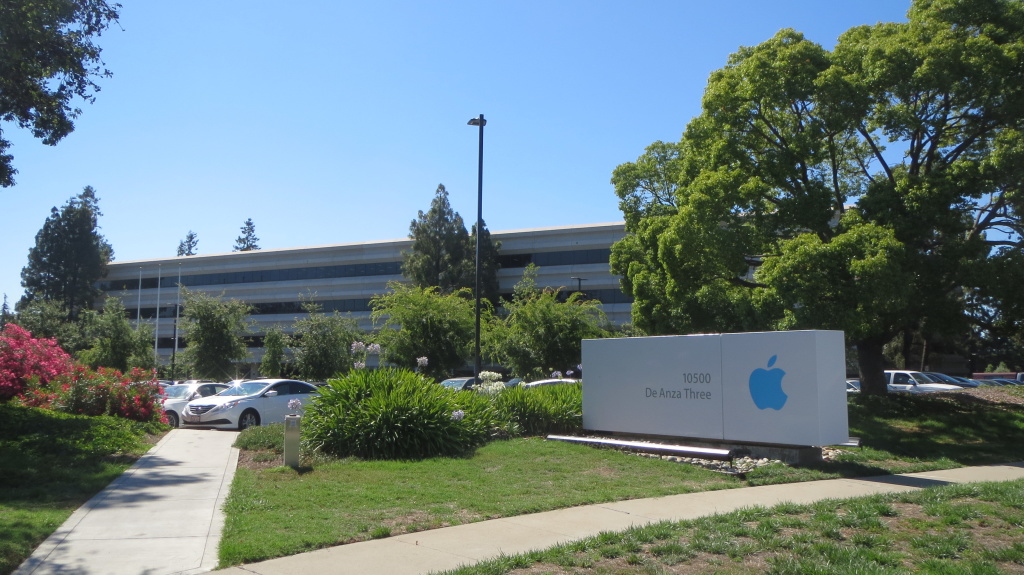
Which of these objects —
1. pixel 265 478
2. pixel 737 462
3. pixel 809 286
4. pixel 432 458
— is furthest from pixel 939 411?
pixel 265 478

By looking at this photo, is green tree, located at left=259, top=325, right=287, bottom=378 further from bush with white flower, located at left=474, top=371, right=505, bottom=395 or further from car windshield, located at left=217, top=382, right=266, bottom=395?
bush with white flower, located at left=474, top=371, right=505, bottom=395

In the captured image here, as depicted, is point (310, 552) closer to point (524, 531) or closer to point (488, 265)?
point (524, 531)

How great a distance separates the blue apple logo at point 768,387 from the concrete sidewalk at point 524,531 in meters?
1.82

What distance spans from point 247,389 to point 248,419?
1080 millimetres

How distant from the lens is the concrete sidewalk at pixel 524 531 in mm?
6699

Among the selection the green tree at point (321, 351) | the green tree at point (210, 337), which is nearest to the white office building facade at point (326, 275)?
the green tree at point (210, 337)

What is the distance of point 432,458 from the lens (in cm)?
1315

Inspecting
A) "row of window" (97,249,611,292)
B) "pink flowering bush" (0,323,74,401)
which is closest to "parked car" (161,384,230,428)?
"pink flowering bush" (0,323,74,401)

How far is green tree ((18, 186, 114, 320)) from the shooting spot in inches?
2827

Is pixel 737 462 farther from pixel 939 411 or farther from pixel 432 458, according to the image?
pixel 939 411

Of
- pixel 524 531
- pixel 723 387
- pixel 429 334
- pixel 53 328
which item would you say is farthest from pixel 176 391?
pixel 53 328

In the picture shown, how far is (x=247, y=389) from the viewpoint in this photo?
2041cm

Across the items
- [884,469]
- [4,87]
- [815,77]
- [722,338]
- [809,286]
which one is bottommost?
[884,469]

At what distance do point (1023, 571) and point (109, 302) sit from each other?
163ft
